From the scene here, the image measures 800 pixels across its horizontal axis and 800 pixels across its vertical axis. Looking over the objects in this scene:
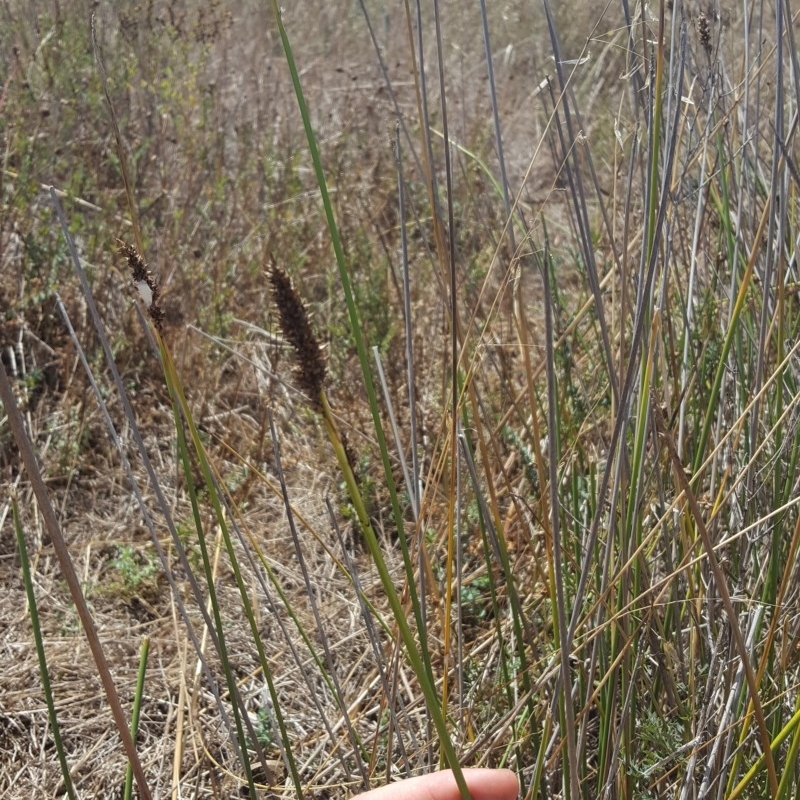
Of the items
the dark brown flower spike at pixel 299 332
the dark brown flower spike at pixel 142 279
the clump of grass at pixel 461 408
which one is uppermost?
the dark brown flower spike at pixel 142 279

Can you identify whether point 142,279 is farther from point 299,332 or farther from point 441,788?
point 441,788

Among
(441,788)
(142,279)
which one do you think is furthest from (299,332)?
(441,788)

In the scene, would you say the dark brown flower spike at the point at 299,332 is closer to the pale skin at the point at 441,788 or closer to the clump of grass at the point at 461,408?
the clump of grass at the point at 461,408

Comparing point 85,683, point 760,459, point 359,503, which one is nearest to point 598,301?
point 359,503

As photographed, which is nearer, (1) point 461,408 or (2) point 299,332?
(2) point 299,332

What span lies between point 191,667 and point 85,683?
0.21 meters

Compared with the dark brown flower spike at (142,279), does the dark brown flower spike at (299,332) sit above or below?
below

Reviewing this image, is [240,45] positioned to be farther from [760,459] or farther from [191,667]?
[760,459]

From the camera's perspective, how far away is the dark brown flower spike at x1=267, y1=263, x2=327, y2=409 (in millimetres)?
575

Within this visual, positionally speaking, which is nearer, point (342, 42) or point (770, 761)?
point (770, 761)

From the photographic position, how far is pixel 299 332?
58cm

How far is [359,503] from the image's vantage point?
640 millimetres

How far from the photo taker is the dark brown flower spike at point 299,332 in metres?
0.57

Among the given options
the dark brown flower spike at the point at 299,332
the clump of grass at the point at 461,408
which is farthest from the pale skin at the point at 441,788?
the dark brown flower spike at the point at 299,332
